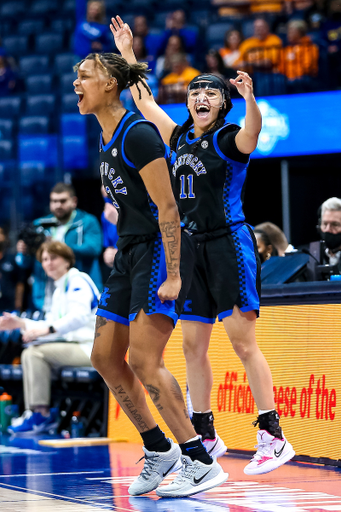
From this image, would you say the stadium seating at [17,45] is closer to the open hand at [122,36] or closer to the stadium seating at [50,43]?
the stadium seating at [50,43]

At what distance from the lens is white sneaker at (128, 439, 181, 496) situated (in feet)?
12.2

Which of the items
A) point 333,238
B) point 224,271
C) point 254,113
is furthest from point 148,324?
point 333,238

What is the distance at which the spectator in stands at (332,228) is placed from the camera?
583cm

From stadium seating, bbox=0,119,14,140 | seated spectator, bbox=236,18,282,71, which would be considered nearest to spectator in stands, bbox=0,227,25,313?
stadium seating, bbox=0,119,14,140

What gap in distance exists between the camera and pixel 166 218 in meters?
3.46

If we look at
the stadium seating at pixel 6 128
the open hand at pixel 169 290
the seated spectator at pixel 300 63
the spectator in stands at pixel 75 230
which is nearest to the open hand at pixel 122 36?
the open hand at pixel 169 290

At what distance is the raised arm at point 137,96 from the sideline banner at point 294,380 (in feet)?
4.61

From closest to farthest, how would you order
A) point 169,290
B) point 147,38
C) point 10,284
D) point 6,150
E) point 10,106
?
point 169,290 < point 10,284 < point 6,150 < point 147,38 < point 10,106

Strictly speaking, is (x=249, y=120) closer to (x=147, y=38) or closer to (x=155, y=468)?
(x=155, y=468)

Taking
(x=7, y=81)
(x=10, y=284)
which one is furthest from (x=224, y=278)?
(x=7, y=81)

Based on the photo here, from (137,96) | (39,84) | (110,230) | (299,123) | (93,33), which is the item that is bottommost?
(110,230)

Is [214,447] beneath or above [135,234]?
beneath

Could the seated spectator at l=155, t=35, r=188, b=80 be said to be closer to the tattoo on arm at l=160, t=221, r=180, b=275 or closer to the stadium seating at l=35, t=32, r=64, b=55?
the stadium seating at l=35, t=32, r=64, b=55

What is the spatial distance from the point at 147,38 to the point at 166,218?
373 inches
